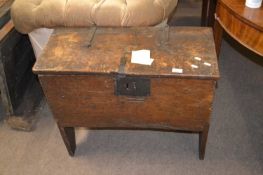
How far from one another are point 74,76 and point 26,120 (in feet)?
2.16

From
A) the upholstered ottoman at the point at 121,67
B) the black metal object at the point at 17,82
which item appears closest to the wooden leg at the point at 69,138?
the upholstered ottoman at the point at 121,67

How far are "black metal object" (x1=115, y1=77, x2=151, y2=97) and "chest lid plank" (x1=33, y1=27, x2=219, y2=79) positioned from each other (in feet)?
0.10

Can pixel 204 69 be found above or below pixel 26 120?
above

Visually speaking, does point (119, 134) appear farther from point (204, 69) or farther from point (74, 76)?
point (204, 69)

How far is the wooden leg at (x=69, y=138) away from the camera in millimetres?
1297

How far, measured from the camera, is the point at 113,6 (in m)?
1.29

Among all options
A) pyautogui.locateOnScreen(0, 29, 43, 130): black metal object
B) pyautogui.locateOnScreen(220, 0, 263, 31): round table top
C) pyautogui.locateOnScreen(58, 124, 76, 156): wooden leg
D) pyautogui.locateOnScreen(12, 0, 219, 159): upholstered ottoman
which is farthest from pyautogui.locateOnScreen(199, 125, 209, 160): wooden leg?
pyautogui.locateOnScreen(0, 29, 43, 130): black metal object

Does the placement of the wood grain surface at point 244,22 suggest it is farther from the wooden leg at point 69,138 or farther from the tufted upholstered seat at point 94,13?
the wooden leg at point 69,138

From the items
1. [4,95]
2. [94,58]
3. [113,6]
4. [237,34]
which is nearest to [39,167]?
[4,95]

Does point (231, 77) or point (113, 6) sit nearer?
point (113, 6)

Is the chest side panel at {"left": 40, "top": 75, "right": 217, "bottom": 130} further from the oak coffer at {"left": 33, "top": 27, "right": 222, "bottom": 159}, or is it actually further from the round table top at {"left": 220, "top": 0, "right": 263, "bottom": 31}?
the round table top at {"left": 220, "top": 0, "right": 263, "bottom": 31}

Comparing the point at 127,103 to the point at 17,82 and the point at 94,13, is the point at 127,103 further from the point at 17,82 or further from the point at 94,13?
the point at 17,82

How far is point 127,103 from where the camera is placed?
1.13m

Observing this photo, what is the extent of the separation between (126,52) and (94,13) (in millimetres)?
301
